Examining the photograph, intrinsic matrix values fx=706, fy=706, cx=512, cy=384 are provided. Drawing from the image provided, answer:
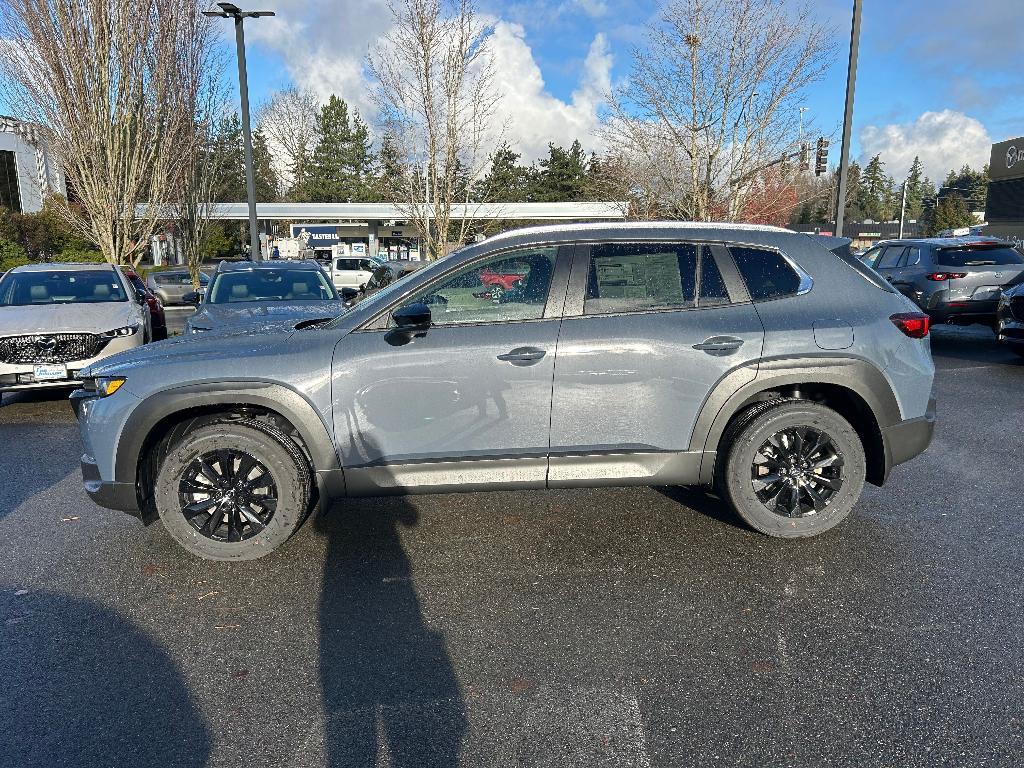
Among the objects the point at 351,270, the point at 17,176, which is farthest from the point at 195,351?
the point at 17,176

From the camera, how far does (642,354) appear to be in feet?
12.5

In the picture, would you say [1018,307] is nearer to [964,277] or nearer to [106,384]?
[964,277]

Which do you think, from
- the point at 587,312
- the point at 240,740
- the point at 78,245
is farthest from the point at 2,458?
the point at 78,245

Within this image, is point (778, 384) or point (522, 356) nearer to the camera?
point (522, 356)

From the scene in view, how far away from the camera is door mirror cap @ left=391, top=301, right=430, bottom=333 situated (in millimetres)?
3719

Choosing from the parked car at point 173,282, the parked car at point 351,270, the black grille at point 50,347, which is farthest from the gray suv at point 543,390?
the parked car at point 351,270

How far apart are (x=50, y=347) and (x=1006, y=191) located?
48.2 meters

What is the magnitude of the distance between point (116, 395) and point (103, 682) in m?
1.56

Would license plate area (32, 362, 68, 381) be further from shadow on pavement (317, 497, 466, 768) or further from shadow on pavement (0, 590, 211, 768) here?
shadow on pavement (317, 497, 466, 768)

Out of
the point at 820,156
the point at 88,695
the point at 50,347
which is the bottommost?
the point at 88,695

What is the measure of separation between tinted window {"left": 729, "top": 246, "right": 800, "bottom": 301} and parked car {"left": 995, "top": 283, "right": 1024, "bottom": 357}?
289 inches

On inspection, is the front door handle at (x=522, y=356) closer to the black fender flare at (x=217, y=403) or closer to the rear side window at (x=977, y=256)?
the black fender flare at (x=217, y=403)

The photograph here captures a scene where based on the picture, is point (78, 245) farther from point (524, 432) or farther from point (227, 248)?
point (524, 432)

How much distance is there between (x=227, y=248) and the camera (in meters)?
53.3
